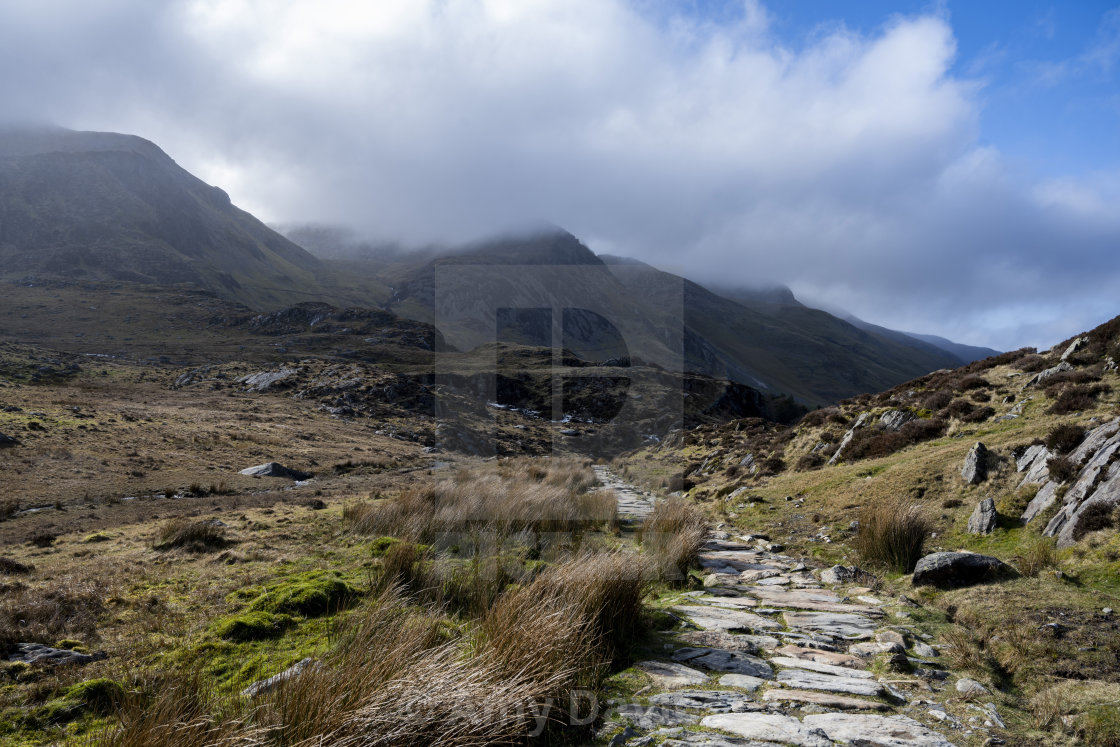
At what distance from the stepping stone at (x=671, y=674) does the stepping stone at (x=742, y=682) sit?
0.15 metres

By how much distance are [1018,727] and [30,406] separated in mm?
46878

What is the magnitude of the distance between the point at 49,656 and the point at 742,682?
593 cm

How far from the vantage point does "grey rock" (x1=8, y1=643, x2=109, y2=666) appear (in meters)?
4.75

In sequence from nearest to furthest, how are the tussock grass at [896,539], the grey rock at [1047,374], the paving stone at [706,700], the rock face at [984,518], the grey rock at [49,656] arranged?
the paving stone at [706,700] → the grey rock at [49,656] → the tussock grass at [896,539] → the rock face at [984,518] → the grey rock at [1047,374]

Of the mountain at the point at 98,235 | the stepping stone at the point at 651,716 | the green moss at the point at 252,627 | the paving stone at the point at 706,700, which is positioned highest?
the mountain at the point at 98,235

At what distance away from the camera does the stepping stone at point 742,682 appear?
13.6 feet

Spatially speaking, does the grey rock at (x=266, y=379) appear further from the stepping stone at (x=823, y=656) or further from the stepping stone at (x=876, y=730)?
the stepping stone at (x=876, y=730)

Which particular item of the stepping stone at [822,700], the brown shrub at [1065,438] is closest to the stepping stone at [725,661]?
the stepping stone at [822,700]

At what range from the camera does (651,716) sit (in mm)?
3602

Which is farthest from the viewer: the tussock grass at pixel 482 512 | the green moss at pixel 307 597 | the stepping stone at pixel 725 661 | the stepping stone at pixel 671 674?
the tussock grass at pixel 482 512

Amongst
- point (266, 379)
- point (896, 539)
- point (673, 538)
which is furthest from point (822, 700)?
point (266, 379)

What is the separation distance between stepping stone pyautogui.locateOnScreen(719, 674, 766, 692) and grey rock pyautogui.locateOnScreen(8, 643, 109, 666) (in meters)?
5.35

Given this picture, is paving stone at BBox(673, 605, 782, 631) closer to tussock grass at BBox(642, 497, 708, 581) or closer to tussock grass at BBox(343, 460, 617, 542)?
tussock grass at BBox(642, 497, 708, 581)

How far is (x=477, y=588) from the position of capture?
5.62 meters
